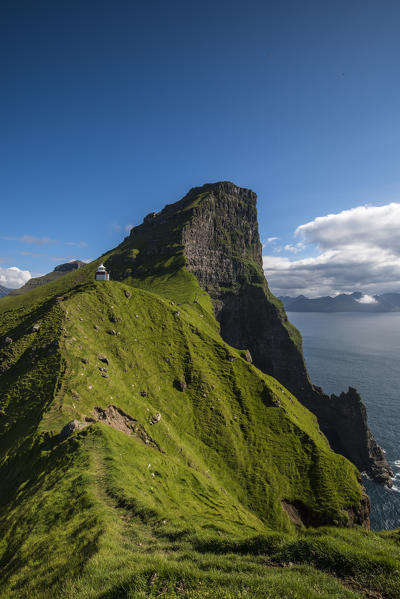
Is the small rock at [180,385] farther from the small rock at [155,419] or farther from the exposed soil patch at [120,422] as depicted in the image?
the exposed soil patch at [120,422]

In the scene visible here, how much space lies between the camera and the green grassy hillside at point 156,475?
12891 millimetres

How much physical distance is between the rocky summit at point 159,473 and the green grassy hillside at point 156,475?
153 mm

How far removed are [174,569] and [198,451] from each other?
55.3 meters

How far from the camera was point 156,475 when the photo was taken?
119 feet

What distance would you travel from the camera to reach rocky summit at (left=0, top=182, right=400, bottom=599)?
12930 millimetres

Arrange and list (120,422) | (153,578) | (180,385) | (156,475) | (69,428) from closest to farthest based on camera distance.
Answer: (153,578)
(69,428)
(156,475)
(120,422)
(180,385)

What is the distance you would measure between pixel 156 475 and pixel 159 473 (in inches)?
33.2

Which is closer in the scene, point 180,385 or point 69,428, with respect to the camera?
point 69,428

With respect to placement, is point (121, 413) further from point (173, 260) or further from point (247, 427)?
point (173, 260)

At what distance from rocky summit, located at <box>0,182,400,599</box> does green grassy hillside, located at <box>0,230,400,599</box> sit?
15 cm

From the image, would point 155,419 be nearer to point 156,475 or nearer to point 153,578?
point 156,475

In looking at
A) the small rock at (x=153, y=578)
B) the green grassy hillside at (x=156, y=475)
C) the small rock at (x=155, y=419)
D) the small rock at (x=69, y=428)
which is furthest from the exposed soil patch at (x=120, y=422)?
the small rock at (x=153, y=578)

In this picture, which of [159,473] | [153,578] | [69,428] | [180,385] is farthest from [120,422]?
[153,578]

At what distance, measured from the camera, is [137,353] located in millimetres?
71062
